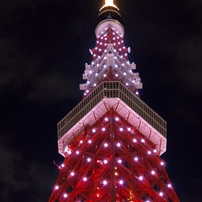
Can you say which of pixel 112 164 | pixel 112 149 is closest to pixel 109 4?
pixel 112 149

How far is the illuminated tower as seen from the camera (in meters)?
25.7

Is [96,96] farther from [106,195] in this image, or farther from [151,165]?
[106,195]

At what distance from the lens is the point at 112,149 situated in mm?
26078

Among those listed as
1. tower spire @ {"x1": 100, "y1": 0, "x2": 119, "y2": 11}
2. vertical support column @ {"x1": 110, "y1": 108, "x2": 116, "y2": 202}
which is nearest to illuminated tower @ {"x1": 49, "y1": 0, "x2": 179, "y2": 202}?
vertical support column @ {"x1": 110, "y1": 108, "x2": 116, "y2": 202}

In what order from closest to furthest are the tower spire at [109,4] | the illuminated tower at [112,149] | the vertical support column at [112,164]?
1. the vertical support column at [112,164]
2. the illuminated tower at [112,149]
3. the tower spire at [109,4]

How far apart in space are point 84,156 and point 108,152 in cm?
136

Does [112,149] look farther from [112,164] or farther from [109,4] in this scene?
[109,4]

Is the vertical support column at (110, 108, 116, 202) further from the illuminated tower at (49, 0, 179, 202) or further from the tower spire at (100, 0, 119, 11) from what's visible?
the tower spire at (100, 0, 119, 11)

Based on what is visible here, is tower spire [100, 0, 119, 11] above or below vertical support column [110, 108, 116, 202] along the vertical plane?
above

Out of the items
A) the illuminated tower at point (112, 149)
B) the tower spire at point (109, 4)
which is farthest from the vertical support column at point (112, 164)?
the tower spire at point (109, 4)

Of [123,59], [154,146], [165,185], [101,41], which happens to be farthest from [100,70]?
[165,185]

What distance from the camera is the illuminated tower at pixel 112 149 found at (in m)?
25.7

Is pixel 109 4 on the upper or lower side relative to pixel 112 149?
upper

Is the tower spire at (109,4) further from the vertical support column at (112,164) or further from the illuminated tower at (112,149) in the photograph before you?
the vertical support column at (112,164)
